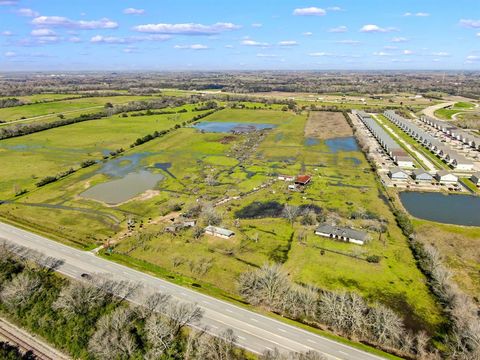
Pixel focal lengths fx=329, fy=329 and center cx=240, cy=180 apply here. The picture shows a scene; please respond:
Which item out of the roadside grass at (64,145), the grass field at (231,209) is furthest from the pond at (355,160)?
the roadside grass at (64,145)

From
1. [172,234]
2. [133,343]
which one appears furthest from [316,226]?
[133,343]

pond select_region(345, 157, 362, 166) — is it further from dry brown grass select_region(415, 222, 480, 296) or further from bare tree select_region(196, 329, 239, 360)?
bare tree select_region(196, 329, 239, 360)

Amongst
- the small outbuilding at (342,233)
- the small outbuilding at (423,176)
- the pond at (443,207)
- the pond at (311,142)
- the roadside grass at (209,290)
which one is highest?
the pond at (311,142)

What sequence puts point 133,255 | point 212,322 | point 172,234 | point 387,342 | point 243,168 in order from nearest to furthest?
point 387,342 → point 212,322 → point 133,255 → point 172,234 → point 243,168

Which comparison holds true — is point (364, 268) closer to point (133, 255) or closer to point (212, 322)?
point (212, 322)

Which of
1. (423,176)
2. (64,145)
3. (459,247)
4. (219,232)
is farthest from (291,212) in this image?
(64,145)

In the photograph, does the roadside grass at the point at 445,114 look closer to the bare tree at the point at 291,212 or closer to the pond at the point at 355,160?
the pond at the point at 355,160

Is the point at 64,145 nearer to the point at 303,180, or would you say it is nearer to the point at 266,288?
the point at 303,180
